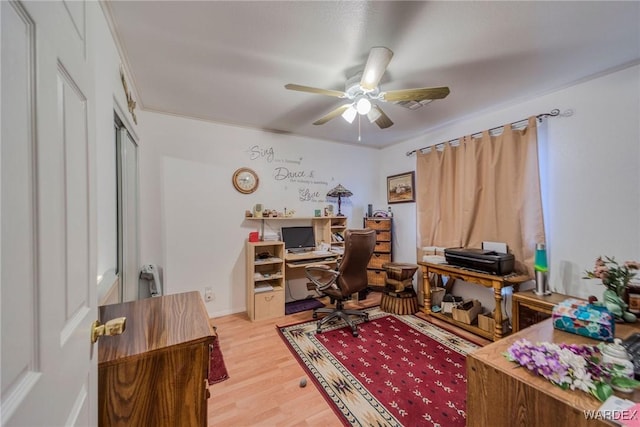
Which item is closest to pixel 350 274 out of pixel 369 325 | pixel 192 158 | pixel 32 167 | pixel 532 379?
pixel 369 325

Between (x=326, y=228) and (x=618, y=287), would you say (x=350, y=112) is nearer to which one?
(x=326, y=228)

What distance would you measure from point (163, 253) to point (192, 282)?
46cm

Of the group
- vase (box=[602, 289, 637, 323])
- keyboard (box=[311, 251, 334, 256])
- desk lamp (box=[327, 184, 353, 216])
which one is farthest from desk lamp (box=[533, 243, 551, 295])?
desk lamp (box=[327, 184, 353, 216])

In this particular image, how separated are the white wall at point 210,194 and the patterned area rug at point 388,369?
3.57 feet

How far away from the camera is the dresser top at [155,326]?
0.91 metres

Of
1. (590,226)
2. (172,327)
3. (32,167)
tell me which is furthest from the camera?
(590,226)

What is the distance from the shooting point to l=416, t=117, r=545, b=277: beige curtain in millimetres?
2387

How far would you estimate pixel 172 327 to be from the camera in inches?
41.8

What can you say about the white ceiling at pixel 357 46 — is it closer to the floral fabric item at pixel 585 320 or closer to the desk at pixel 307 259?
the floral fabric item at pixel 585 320

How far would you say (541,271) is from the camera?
2193 millimetres

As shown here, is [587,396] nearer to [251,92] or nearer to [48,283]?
[48,283]

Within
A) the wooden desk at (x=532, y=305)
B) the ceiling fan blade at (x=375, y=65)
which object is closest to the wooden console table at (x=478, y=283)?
the wooden desk at (x=532, y=305)

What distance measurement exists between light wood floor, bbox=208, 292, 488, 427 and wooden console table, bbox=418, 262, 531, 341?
19cm

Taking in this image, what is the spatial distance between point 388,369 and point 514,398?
1188 millimetres
